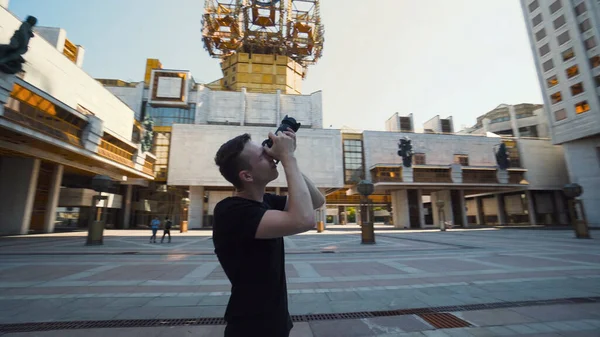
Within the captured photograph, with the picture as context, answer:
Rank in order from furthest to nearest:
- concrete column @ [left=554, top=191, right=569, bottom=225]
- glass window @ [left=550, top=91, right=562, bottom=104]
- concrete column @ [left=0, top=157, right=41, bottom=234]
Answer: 1. concrete column @ [left=554, top=191, right=569, bottom=225]
2. glass window @ [left=550, top=91, right=562, bottom=104]
3. concrete column @ [left=0, top=157, right=41, bottom=234]

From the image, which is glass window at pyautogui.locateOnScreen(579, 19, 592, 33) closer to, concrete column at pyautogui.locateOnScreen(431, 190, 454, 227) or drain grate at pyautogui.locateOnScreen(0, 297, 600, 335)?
concrete column at pyautogui.locateOnScreen(431, 190, 454, 227)

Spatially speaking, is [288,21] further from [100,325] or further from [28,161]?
[100,325]

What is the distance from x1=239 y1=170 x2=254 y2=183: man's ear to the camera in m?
1.51

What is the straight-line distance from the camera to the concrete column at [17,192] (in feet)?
64.7

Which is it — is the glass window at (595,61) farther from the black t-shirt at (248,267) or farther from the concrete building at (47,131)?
the concrete building at (47,131)

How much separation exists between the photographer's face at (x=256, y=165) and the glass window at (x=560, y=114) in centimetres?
4370

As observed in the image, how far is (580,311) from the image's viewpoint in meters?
3.85

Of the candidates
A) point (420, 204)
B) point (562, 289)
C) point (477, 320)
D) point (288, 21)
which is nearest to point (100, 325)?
point (477, 320)

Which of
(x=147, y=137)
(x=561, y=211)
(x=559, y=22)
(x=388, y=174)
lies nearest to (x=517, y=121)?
(x=561, y=211)

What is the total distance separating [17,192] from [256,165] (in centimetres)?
2878

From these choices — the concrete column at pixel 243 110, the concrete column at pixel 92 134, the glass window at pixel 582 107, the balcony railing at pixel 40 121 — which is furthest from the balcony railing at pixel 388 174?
the balcony railing at pixel 40 121

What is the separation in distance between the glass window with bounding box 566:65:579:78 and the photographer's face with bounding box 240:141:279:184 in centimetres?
4357

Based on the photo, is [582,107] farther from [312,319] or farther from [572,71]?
[312,319]

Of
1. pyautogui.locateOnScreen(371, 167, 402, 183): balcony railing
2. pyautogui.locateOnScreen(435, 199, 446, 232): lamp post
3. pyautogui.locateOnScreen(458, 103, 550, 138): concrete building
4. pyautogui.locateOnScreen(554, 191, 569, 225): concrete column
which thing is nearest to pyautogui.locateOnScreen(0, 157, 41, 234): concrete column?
pyautogui.locateOnScreen(371, 167, 402, 183): balcony railing
